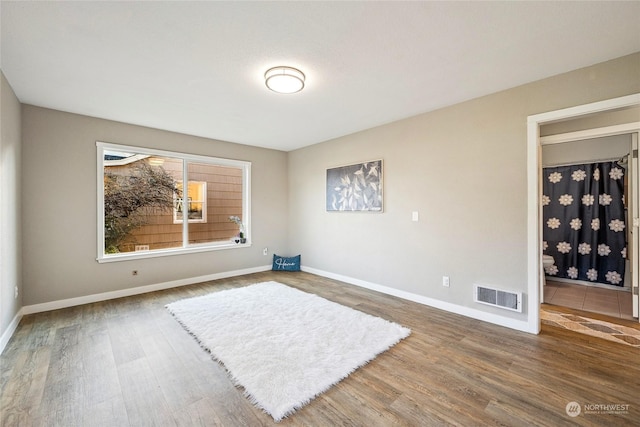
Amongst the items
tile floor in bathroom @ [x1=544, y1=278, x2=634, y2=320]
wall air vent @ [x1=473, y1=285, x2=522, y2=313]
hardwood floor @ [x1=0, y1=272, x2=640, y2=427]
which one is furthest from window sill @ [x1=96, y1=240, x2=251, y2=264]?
tile floor in bathroom @ [x1=544, y1=278, x2=634, y2=320]

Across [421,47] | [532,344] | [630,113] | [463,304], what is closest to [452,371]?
[532,344]

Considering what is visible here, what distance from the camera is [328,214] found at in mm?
5012

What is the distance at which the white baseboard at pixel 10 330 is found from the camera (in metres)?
2.43

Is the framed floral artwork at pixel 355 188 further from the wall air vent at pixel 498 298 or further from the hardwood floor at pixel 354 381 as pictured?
the hardwood floor at pixel 354 381

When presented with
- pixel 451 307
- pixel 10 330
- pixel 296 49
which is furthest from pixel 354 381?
pixel 10 330

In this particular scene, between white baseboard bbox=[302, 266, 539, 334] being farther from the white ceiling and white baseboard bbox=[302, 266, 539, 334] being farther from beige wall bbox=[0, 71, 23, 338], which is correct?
beige wall bbox=[0, 71, 23, 338]

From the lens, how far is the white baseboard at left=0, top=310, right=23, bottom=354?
7.97ft

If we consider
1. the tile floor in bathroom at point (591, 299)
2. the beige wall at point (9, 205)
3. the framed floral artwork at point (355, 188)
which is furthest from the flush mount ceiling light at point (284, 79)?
the tile floor in bathroom at point (591, 299)

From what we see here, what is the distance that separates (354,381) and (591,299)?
392cm

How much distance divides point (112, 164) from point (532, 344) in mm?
5587

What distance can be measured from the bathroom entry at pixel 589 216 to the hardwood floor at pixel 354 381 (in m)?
1.92

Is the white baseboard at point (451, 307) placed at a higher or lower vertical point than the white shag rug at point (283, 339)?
higher

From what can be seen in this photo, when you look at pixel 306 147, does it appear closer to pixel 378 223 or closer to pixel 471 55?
pixel 378 223

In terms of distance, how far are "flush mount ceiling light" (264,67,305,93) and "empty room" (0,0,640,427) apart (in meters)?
0.02
